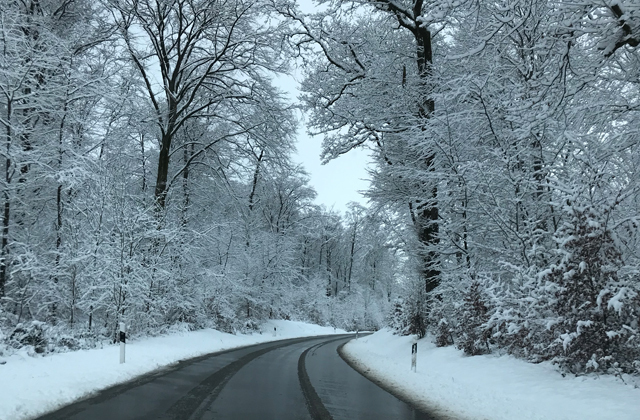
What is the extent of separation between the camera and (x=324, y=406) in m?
6.99

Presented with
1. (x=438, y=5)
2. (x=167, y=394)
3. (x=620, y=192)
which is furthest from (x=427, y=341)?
(x=438, y=5)

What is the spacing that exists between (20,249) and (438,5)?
44.6 feet

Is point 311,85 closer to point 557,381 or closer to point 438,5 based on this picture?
point 438,5

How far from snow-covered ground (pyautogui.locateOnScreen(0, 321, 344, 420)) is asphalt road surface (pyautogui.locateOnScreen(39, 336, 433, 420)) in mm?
301

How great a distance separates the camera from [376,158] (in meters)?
20.0

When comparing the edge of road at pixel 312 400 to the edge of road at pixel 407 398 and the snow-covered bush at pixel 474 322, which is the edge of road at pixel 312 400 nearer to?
the edge of road at pixel 407 398

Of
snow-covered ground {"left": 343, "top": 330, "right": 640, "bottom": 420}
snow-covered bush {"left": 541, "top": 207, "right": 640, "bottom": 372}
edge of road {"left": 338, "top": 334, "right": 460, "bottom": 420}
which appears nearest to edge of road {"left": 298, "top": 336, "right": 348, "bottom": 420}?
edge of road {"left": 338, "top": 334, "right": 460, "bottom": 420}

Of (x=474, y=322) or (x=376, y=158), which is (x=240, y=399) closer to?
(x=474, y=322)

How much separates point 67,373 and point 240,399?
318 cm

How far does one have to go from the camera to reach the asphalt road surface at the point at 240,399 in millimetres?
5957

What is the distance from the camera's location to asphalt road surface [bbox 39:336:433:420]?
5957mm

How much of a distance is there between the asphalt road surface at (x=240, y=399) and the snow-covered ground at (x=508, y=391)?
822 millimetres

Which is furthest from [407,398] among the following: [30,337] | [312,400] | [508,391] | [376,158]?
[376,158]

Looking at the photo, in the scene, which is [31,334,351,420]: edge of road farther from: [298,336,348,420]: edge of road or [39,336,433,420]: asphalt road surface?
[298,336,348,420]: edge of road
